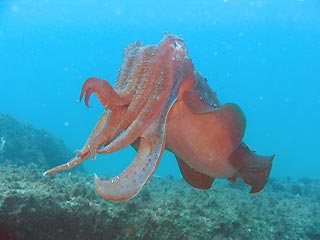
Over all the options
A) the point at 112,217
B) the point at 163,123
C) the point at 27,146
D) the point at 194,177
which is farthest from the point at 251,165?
the point at 27,146

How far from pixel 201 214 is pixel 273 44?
147m

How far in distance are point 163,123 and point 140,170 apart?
396 millimetres

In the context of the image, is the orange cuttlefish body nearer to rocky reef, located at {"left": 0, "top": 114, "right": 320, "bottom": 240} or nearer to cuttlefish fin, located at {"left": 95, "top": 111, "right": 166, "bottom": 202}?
cuttlefish fin, located at {"left": 95, "top": 111, "right": 166, "bottom": 202}

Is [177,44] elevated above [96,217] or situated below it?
above

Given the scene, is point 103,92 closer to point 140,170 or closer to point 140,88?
point 140,88

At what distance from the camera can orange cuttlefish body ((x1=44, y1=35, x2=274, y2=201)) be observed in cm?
252

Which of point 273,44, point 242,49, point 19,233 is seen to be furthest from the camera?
point 242,49

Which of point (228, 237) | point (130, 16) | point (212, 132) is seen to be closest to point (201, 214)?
point (228, 237)

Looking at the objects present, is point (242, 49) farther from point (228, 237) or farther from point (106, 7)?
point (228, 237)

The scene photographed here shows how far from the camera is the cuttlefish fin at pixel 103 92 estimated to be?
248 centimetres

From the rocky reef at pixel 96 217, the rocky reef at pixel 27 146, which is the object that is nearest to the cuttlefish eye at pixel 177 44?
the rocky reef at pixel 96 217

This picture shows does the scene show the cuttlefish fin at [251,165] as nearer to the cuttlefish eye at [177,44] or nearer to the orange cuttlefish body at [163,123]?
the orange cuttlefish body at [163,123]

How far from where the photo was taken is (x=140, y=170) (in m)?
2.49

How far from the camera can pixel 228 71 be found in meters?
158
